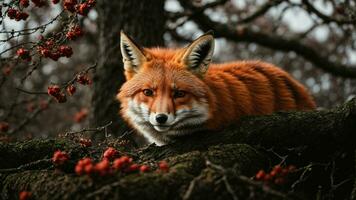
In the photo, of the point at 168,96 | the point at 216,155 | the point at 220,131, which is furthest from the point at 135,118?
the point at 216,155

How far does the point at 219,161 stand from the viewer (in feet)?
13.5

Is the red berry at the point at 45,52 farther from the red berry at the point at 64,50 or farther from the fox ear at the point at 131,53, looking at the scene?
the fox ear at the point at 131,53

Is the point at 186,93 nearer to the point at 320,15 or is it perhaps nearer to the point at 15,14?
the point at 15,14

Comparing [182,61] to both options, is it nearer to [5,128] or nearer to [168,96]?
[168,96]

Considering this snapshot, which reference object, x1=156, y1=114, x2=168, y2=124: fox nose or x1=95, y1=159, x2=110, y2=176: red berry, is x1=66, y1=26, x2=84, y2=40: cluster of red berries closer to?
x1=156, y1=114, x2=168, y2=124: fox nose

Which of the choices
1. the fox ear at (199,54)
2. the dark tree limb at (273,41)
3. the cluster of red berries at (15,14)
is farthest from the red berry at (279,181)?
the dark tree limb at (273,41)

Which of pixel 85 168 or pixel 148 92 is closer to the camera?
pixel 85 168

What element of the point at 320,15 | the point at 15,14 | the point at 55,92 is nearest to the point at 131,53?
the point at 55,92

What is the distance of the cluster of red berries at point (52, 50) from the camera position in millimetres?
4863

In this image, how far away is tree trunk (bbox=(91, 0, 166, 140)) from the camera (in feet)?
23.6

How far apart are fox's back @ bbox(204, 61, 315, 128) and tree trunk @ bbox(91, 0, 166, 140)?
1.37 m

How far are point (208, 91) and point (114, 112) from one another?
7.28ft

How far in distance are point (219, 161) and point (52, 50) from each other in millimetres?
2069

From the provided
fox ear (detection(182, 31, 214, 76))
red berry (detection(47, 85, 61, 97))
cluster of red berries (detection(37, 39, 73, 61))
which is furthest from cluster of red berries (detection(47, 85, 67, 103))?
fox ear (detection(182, 31, 214, 76))
